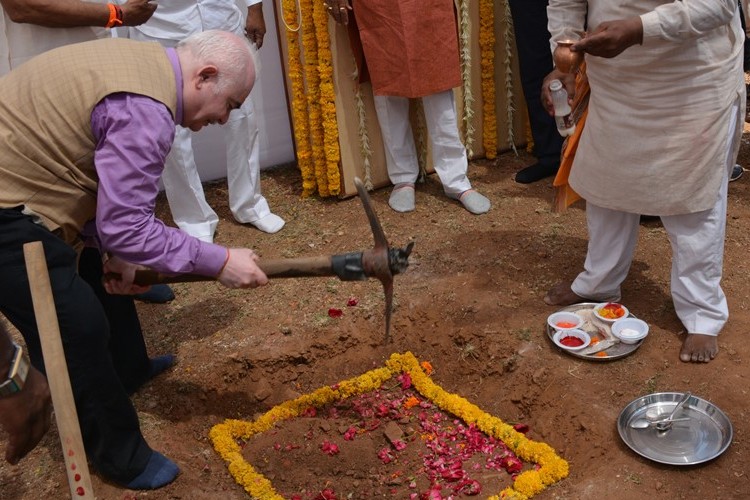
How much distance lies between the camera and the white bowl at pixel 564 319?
163 inches

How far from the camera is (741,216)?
5270mm

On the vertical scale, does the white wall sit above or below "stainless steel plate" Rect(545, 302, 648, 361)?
above

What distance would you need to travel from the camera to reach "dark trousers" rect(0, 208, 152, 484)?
9.38ft

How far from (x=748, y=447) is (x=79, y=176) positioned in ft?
9.08

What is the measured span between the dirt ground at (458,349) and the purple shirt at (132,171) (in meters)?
1.09

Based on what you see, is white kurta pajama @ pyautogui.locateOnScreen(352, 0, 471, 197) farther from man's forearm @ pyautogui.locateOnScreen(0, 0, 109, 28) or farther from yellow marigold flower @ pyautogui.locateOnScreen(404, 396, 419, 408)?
yellow marigold flower @ pyautogui.locateOnScreen(404, 396, 419, 408)

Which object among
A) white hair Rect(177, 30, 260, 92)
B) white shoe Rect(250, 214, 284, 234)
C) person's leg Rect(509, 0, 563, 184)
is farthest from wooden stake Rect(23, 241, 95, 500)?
person's leg Rect(509, 0, 563, 184)

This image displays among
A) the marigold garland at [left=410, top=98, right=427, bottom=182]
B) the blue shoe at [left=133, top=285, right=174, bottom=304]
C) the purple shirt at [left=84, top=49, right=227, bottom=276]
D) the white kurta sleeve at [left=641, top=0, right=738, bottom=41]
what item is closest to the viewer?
the purple shirt at [left=84, top=49, right=227, bottom=276]

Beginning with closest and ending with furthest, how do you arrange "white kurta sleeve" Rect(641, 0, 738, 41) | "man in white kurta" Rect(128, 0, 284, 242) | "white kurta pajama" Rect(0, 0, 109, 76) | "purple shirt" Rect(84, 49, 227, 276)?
"purple shirt" Rect(84, 49, 227, 276)
"white kurta sleeve" Rect(641, 0, 738, 41)
"white kurta pajama" Rect(0, 0, 109, 76)
"man in white kurta" Rect(128, 0, 284, 242)

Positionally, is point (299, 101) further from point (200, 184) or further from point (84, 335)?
Answer: point (84, 335)

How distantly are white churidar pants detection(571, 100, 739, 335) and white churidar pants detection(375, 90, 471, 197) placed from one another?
167 cm

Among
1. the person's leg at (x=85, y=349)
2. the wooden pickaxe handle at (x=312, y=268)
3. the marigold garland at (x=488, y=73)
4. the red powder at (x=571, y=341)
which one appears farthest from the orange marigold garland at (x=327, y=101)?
the person's leg at (x=85, y=349)

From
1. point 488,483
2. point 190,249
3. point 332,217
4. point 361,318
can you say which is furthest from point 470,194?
point 190,249

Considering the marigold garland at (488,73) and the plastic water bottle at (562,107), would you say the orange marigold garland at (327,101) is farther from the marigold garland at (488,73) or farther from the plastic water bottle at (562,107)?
the plastic water bottle at (562,107)
